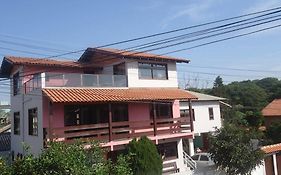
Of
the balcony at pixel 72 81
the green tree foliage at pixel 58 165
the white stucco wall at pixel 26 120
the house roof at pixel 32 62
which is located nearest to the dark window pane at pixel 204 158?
the balcony at pixel 72 81

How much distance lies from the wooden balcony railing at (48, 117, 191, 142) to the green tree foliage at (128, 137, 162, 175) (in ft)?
5.54

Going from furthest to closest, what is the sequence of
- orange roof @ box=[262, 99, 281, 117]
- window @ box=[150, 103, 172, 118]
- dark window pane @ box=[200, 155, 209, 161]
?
orange roof @ box=[262, 99, 281, 117]
dark window pane @ box=[200, 155, 209, 161]
window @ box=[150, 103, 172, 118]

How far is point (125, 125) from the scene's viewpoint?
22453mm

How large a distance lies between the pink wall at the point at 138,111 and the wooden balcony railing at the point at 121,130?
35.5 inches

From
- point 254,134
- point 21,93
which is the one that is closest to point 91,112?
point 21,93

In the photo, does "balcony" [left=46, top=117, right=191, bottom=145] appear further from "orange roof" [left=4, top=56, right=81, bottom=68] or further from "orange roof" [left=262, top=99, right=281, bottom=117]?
"orange roof" [left=262, top=99, right=281, bottom=117]

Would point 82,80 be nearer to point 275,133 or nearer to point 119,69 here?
point 119,69

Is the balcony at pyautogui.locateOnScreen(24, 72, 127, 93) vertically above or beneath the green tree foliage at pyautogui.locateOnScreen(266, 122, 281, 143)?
above

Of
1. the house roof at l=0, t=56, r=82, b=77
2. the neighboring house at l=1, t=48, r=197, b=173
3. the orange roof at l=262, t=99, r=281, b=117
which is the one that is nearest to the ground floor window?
the neighboring house at l=1, t=48, r=197, b=173

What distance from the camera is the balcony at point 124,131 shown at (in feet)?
64.8

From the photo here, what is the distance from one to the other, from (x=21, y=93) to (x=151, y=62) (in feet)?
30.4

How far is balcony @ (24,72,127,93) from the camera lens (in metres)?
20.9

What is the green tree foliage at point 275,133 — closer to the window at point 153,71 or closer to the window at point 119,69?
the window at point 153,71

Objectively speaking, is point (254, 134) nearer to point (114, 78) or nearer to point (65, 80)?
point (114, 78)
